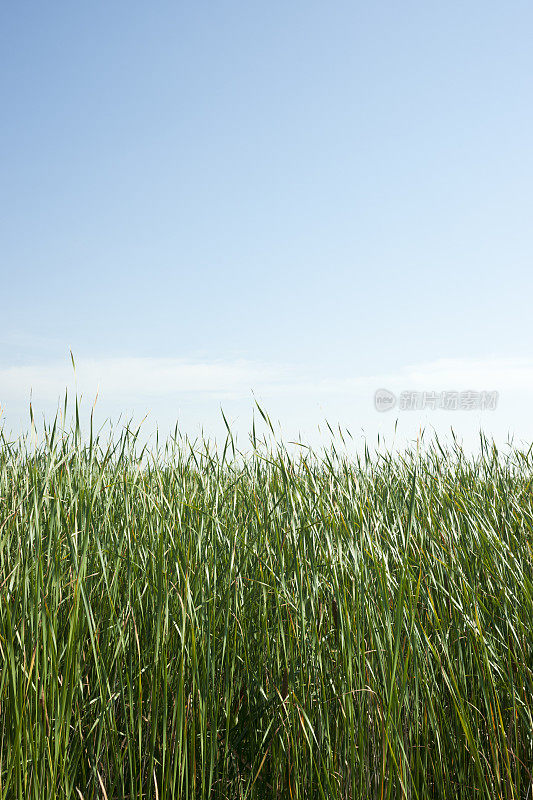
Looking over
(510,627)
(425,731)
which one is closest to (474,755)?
(425,731)

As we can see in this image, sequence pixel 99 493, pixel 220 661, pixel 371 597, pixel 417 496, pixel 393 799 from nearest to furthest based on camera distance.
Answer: pixel 393 799 → pixel 371 597 → pixel 220 661 → pixel 99 493 → pixel 417 496

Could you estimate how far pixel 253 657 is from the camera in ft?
6.44

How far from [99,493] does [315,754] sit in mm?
1250

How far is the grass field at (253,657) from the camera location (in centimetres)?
158

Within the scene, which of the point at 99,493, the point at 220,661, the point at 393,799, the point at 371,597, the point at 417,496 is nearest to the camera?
the point at 393,799

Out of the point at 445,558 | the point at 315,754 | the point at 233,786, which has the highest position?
the point at 445,558

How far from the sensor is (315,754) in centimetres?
172

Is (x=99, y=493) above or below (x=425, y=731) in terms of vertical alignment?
above

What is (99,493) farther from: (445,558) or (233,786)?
(445,558)

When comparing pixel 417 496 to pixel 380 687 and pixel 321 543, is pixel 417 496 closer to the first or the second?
pixel 321 543

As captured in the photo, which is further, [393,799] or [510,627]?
[510,627]

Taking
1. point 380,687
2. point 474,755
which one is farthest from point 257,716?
point 474,755

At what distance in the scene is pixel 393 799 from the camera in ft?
5.43

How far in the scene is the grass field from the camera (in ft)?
5.18
